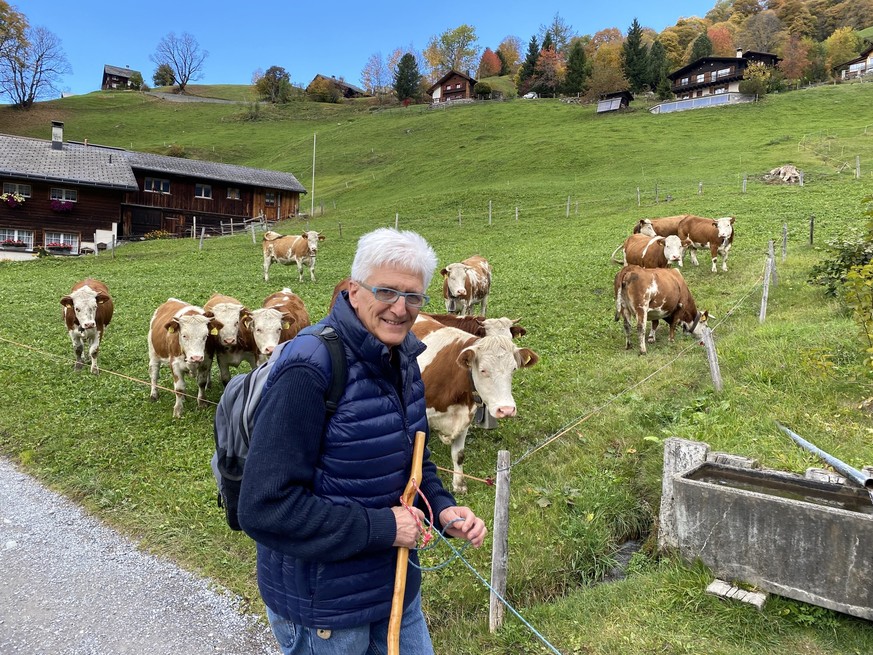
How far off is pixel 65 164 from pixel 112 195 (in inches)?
140

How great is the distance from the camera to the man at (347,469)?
1.97m

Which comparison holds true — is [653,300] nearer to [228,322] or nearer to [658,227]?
[228,322]

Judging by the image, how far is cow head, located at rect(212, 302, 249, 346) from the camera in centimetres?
898

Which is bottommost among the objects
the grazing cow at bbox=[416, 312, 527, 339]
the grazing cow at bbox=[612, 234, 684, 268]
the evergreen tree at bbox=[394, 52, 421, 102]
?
the grazing cow at bbox=[416, 312, 527, 339]

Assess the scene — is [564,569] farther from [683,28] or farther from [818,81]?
[683,28]

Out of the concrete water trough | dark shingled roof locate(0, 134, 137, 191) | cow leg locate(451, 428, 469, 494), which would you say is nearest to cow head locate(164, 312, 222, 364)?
cow leg locate(451, 428, 469, 494)

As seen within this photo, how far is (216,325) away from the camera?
351 inches

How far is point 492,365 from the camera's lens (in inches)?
232

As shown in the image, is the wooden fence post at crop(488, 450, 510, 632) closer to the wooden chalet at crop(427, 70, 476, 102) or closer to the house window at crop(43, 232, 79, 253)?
the house window at crop(43, 232, 79, 253)

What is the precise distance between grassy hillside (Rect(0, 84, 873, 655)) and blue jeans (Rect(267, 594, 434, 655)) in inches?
65.2

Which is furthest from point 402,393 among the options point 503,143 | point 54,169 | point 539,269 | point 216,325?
point 503,143

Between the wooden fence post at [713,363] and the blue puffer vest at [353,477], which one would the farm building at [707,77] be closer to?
the wooden fence post at [713,363]

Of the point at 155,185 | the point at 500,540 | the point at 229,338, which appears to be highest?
the point at 155,185

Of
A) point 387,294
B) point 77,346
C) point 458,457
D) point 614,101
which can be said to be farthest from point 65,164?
point 614,101
